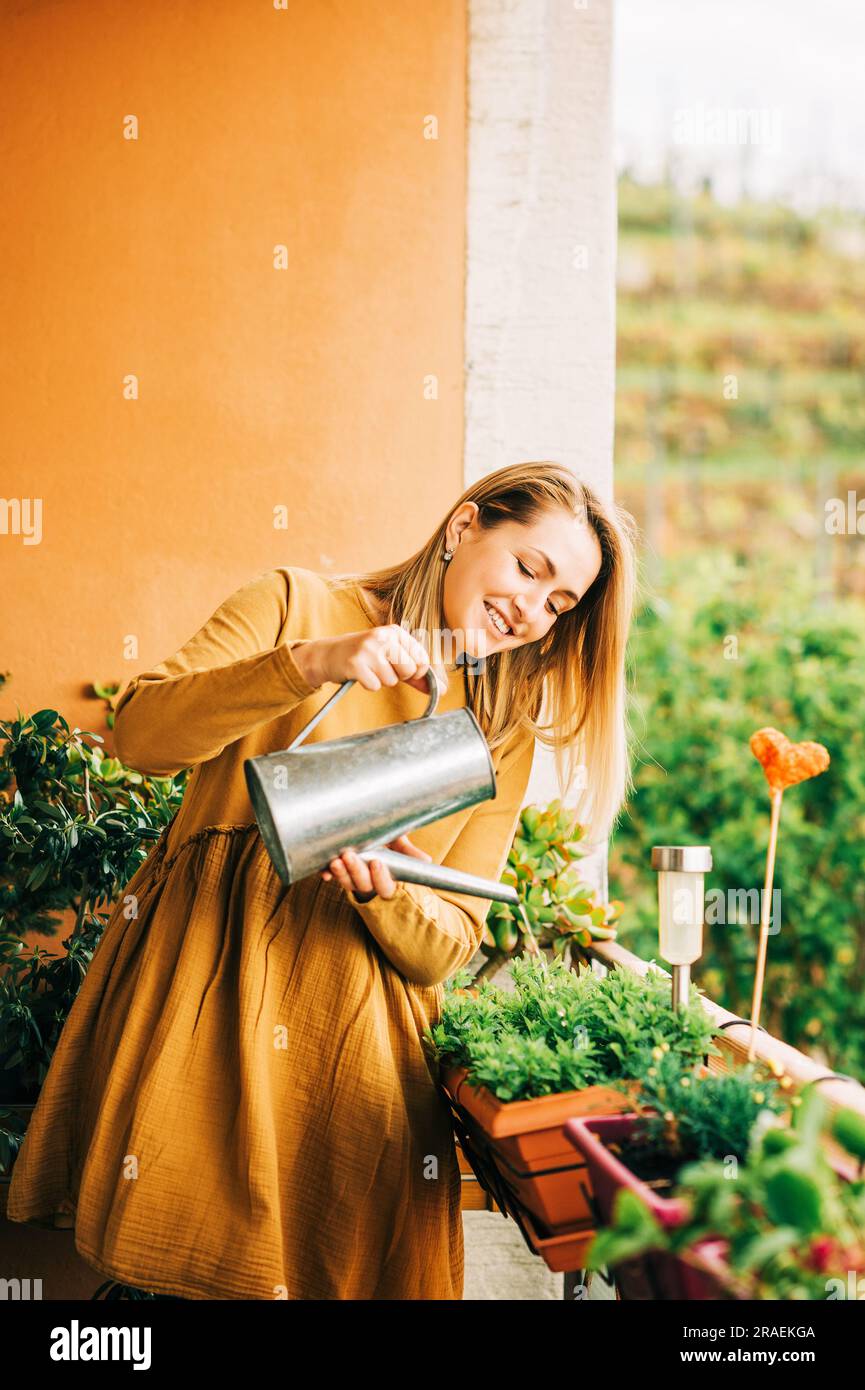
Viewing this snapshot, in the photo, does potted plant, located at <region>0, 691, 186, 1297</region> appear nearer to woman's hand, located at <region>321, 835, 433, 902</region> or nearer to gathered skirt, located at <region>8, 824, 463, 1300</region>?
gathered skirt, located at <region>8, 824, 463, 1300</region>

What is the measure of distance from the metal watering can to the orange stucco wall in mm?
1161

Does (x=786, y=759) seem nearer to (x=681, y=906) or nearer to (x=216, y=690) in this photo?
(x=681, y=906)

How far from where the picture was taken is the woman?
4.29 ft

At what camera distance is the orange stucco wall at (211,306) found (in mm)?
2408

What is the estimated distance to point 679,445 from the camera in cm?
518

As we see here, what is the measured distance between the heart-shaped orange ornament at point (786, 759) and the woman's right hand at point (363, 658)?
576 mm

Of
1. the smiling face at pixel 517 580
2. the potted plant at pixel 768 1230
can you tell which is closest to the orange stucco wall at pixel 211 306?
the smiling face at pixel 517 580

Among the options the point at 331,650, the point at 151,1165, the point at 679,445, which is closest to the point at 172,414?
the point at 331,650

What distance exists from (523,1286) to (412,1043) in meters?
1.30

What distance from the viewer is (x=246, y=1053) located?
1.35 metres

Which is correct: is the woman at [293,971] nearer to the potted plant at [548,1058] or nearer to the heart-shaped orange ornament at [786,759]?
the potted plant at [548,1058]

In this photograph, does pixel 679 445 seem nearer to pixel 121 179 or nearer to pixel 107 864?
pixel 121 179

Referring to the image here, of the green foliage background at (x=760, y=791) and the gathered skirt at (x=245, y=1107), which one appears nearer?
the gathered skirt at (x=245, y=1107)

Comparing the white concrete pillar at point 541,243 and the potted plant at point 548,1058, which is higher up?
the white concrete pillar at point 541,243
